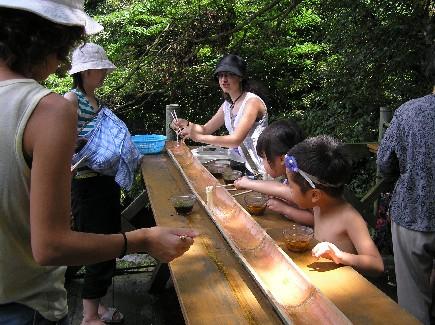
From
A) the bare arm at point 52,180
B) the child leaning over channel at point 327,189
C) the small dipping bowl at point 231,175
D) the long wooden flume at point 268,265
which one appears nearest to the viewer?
the bare arm at point 52,180

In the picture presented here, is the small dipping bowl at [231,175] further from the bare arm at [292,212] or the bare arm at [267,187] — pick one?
the bare arm at [292,212]

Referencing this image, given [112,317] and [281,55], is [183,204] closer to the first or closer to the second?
[112,317]

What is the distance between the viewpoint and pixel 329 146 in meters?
2.26

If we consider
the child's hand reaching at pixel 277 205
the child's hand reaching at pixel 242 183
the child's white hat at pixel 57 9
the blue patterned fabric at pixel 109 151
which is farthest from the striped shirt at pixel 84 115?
the child's white hat at pixel 57 9

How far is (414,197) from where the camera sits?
8.29 feet

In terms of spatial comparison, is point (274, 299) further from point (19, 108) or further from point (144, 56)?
point (144, 56)

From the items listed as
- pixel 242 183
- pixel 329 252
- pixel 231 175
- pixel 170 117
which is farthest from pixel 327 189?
pixel 170 117

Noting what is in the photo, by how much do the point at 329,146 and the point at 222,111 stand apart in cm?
197

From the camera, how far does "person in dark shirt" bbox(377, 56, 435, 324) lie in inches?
97.3

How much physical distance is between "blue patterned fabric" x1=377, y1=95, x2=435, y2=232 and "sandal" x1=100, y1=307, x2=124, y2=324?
6.82 feet

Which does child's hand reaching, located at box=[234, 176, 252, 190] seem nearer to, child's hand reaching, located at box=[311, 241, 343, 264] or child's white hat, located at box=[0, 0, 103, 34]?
child's hand reaching, located at box=[311, 241, 343, 264]

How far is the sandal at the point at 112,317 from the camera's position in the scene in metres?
3.44

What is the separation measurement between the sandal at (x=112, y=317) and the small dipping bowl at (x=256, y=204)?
1.54 m

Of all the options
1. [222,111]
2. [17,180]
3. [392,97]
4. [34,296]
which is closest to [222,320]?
[34,296]
